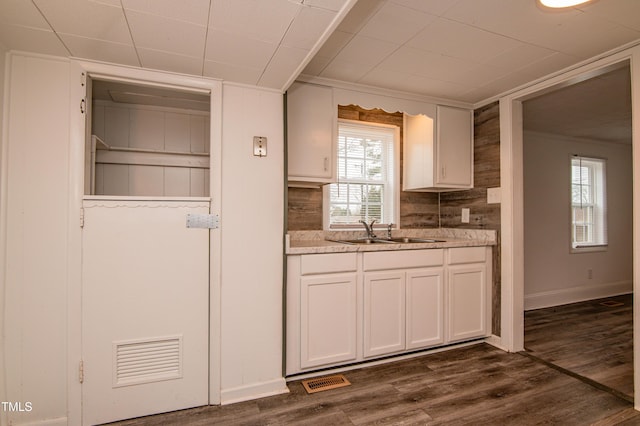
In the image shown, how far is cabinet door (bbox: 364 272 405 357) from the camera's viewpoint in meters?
2.52

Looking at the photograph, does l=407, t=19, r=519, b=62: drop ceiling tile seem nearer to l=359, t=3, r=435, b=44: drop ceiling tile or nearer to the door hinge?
l=359, t=3, r=435, b=44: drop ceiling tile

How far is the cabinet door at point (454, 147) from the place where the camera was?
3080 millimetres

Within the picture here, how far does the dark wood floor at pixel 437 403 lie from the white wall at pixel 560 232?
2218 mm

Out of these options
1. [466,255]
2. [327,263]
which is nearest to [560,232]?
[466,255]

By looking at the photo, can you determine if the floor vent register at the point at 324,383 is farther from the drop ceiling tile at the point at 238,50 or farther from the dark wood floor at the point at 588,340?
the drop ceiling tile at the point at 238,50

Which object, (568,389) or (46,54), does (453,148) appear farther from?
(46,54)

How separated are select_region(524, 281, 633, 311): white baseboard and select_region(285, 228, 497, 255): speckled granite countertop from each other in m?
1.73

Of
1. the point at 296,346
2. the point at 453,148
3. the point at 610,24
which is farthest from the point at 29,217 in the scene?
the point at 610,24

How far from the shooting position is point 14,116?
1768 mm

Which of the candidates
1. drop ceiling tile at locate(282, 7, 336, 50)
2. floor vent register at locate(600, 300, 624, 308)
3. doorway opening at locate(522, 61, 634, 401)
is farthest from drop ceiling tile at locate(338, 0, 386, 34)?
floor vent register at locate(600, 300, 624, 308)

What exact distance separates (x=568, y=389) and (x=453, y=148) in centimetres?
207

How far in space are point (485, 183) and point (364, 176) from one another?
114cm

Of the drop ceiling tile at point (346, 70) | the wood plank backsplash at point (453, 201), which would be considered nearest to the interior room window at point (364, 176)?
the wood plank backsplash at point (453, 201)

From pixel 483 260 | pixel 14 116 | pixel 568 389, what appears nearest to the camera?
pixel 14 116
